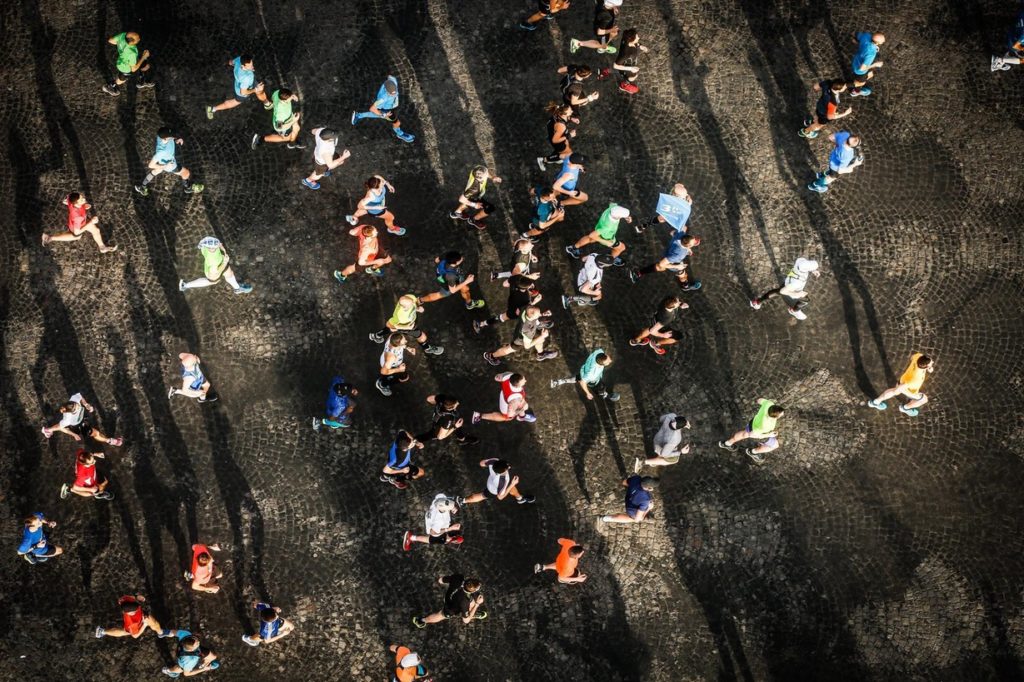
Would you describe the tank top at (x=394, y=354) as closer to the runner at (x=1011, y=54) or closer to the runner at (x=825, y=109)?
Result: the runner at (x=825, y=109)

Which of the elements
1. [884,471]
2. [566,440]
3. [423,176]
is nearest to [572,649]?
[566,440]

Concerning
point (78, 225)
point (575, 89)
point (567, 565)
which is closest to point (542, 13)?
point (575, 89)

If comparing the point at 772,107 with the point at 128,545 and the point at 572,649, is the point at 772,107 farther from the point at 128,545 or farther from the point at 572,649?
the point at 128,545

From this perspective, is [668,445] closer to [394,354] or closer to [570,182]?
[394,354]

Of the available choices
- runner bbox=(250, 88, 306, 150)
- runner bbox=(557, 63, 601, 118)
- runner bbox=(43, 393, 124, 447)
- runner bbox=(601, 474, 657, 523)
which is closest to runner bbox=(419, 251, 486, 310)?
runner bbox=(557, 63, 601, 118)

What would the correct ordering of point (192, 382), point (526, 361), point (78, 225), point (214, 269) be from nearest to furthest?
point (192, 382) < point (214, 269) < point (78, 225) < point (526, 361)

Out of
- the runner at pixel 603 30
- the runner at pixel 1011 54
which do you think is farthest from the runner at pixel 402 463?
the runner at pixel 1011 54

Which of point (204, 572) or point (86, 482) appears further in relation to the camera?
point (86, 482)

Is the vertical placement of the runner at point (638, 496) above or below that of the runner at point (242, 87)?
below
